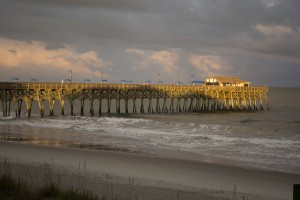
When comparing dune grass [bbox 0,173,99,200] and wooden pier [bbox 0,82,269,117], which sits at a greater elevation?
wooden pier [bbox 0,82,269,117]

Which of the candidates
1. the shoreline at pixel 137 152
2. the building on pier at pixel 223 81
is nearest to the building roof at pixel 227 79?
the building on pier at pixel 223 81

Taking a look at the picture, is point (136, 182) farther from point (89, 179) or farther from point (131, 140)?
point (131, 140)

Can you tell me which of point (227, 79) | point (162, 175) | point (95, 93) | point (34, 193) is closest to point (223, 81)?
point (227, 79)

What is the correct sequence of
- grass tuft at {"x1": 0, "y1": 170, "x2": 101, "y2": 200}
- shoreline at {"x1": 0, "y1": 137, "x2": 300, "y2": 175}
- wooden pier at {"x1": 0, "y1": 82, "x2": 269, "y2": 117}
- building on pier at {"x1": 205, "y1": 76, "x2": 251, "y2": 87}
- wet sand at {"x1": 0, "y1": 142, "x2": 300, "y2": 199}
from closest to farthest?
grass tuft at {"x1": 0, "y1": 170, "x2": 101, "y2": 200} < wet sand at {"x1": 0, "y1": 142, "x2": 300, "y2": 199} < shoreline at {"x1": 0, "y1": 137, "x2": 300, "y2": 175} < wooden pier at {"x1": 0, "y1": 82, "x2": 269, "y2": 117} < building on pier at {"x1": 205, "y1": 76, "x2": 251, "y2": 87}

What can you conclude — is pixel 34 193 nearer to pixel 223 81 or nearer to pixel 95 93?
pixel 95 93

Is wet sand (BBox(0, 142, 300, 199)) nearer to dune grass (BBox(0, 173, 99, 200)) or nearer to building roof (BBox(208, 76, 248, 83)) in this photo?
dune grass (BBox(0, 173, 99, 200))

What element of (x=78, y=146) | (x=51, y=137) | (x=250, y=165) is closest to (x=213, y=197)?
(x=250, y=165)

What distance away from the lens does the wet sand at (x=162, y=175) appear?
35.3ft

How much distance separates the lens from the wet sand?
35.3ft

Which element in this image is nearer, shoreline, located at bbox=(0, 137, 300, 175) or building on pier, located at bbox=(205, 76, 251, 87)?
shoreline, located at bbox=(0, 137, 300, 175)

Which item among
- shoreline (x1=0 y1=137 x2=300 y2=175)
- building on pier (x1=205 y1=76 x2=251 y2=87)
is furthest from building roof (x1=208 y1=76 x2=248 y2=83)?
shoreline (x1=0 y1=137 x2=300 y2=175)

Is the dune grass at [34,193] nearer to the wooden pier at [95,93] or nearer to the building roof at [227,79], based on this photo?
the wooden pier at [95,93]

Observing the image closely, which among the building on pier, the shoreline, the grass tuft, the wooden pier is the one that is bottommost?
the shoreline

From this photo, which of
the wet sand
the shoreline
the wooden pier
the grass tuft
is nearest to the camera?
the grass tuft
